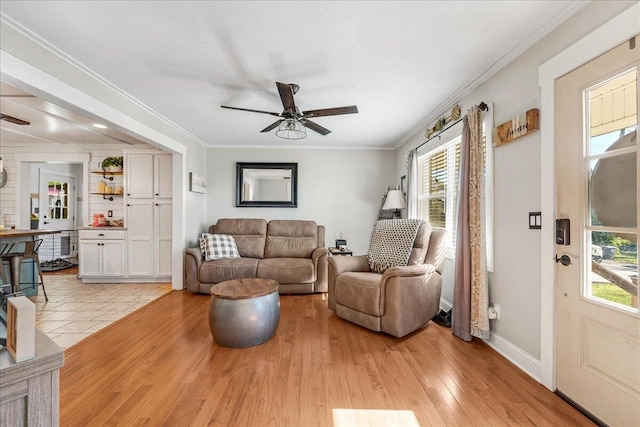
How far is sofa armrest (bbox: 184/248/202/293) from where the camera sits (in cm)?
389

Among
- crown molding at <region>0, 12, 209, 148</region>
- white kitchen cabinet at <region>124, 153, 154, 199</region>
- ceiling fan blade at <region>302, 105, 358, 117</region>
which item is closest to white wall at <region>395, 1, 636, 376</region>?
ceiling fan blade at <region>302, 105, 358, 117</region>

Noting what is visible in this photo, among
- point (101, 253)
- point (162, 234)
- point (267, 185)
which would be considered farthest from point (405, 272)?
point (101, 253)

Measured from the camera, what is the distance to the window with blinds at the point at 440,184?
10.4 feet

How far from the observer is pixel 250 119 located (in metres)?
3.65

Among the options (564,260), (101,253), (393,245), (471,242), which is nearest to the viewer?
(564,260)

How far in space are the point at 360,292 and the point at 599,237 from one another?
1757 mm

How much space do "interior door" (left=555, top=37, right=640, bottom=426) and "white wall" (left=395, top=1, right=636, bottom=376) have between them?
183mm

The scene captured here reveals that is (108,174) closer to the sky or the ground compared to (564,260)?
closer to the sky

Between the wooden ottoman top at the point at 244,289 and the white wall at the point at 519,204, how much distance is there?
1.91 metres

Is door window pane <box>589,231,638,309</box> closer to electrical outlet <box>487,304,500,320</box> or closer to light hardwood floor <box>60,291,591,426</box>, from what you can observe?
light hardwood floor <box>60,291,591,426</box>

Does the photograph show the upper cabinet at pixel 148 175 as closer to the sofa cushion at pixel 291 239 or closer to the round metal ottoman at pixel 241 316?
the sofa cushion at pixel 291 239

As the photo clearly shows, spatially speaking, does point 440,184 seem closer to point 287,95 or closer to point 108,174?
point 287,95

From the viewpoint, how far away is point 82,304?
3441mm

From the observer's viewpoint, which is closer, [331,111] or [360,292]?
[331,111]
